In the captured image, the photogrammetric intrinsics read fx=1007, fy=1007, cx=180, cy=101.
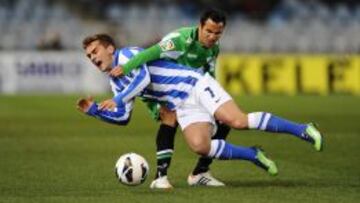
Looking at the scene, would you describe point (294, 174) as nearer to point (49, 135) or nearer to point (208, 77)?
point (208, 77)

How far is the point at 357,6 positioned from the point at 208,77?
78.1ft

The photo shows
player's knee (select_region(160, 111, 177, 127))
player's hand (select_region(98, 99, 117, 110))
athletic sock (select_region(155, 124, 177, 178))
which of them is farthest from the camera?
player's knee (select_region(160, 111, 177, 127))

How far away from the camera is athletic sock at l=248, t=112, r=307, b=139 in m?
9.43

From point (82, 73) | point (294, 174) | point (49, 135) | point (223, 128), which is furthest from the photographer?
point (82, 73)

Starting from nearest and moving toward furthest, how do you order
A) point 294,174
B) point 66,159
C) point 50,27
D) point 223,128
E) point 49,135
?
1. point 223,128
2. point 294,174
3. point 66,159
4. point 49,135
5. point 50,27

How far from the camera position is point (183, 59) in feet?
32.9

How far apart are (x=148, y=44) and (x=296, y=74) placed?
460 centimetres

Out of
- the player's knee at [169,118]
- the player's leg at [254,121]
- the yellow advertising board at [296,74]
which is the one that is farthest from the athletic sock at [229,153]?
the yellow advertising board at [296,74]

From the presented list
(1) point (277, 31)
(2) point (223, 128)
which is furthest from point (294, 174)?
(1) point (277, 31)

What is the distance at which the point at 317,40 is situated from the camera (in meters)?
31.3

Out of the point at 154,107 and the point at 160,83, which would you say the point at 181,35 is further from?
the point at 154,107

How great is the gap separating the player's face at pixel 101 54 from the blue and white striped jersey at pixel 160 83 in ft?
0.24

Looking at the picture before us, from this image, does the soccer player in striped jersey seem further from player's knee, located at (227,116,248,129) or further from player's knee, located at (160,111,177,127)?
player's knee, located at (160,111,177,127)

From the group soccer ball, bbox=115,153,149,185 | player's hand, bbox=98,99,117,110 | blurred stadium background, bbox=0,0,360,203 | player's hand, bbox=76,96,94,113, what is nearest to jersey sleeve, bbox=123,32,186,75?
player's hand, bbox=98,99,117,110
